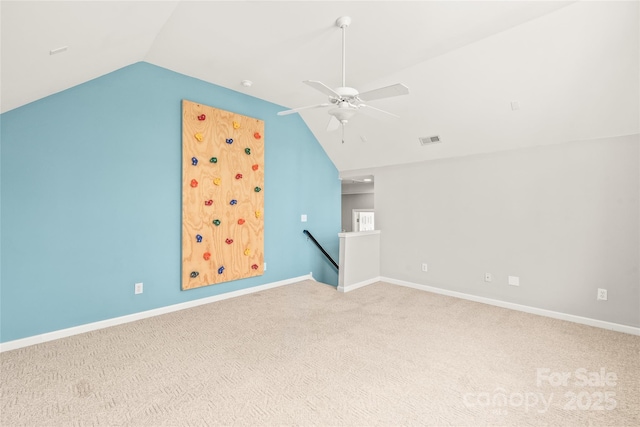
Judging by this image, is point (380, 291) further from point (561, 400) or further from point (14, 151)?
point (14, 151)

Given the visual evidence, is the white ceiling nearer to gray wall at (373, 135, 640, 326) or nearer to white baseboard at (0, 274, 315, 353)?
gray wall at (373, 135, 640, 326)

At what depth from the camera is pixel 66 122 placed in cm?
290

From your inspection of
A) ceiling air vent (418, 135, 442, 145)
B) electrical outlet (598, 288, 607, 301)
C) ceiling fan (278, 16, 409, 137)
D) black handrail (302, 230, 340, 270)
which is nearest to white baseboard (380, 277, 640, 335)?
electrical outlet (598, 288, 607, 301)

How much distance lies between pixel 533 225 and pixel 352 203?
6850mm

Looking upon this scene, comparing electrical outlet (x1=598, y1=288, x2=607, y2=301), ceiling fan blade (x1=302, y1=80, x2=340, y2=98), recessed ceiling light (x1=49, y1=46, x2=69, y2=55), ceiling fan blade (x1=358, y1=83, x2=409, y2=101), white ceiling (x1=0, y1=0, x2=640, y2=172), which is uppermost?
white ceiling (x1=0, y1=0, x2=640, y2=172)

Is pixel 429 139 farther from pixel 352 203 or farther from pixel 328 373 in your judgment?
pixel 352 203

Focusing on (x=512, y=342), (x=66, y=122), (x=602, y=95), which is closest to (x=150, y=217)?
(x=66, y=122)

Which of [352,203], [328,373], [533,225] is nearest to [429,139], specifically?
[533,225]

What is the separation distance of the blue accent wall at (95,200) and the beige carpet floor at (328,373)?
34cm

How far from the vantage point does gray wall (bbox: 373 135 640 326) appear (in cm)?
314

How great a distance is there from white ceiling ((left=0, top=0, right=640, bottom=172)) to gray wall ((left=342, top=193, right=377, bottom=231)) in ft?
19.5

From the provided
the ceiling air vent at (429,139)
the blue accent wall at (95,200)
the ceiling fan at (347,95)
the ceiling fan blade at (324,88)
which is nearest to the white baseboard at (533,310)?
the ceiling air vent at (429,139)

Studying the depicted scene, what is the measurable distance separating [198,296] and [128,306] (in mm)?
→ 796

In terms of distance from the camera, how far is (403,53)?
10.3 feet
